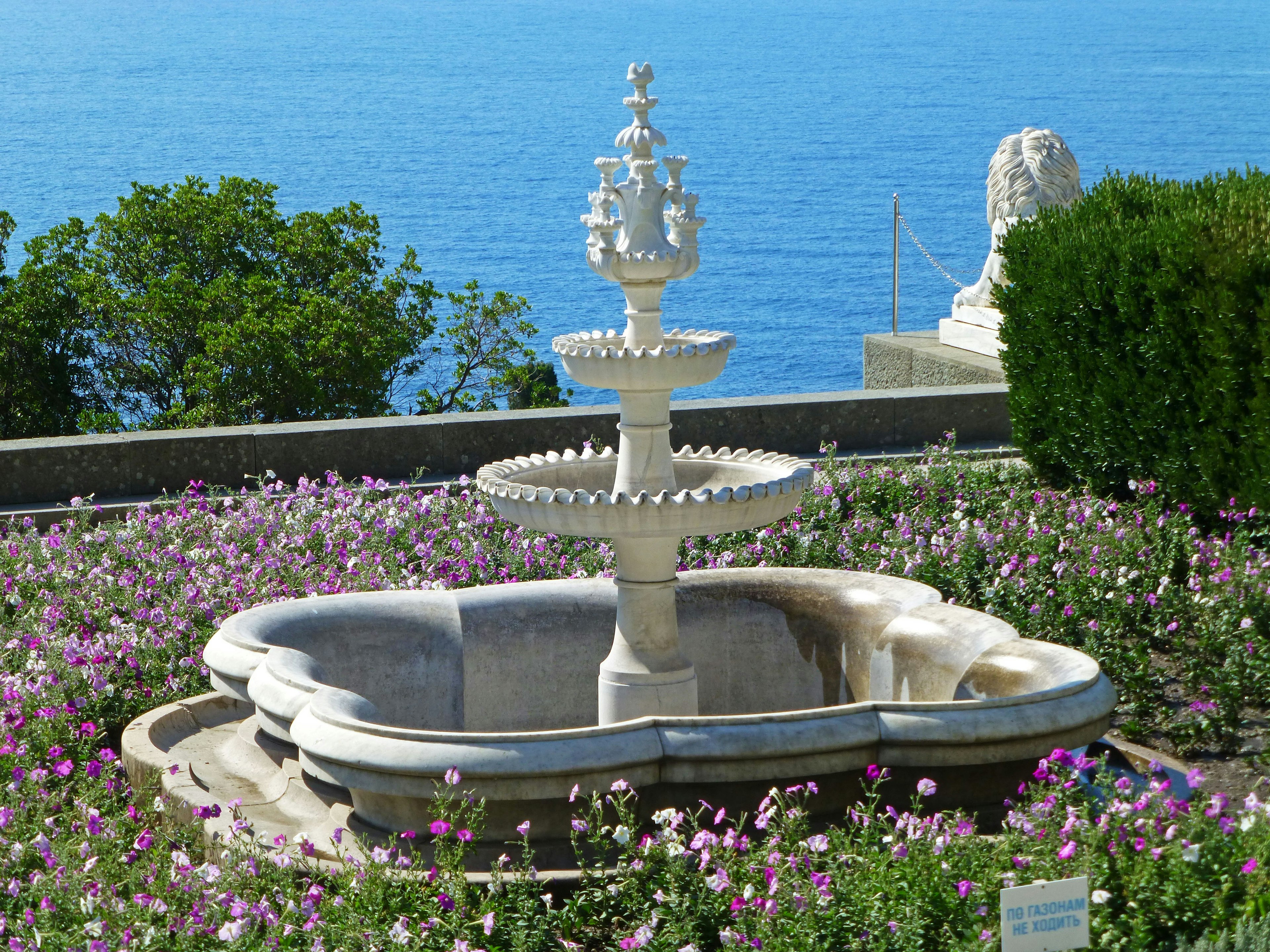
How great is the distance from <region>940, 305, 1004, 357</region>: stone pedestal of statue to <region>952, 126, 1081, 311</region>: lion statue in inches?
7.1

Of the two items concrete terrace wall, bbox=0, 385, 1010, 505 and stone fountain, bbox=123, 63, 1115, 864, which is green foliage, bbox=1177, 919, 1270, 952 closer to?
stone fountain, bbox=123, 63, 1115, 864

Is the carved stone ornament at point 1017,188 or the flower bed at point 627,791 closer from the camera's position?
the flower bed at point 627,791

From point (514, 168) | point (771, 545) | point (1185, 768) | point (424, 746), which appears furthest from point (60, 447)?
point (514, 168)

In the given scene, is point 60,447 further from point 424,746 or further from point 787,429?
point 424,746

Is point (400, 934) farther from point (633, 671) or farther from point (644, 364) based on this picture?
point (644, 364)

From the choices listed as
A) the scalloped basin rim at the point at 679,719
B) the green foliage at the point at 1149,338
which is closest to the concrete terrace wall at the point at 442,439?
the green foliage at the point at 1149,338

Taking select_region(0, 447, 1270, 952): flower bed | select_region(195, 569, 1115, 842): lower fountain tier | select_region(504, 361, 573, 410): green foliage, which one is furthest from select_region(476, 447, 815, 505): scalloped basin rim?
select_region(504, 361, 573, 410): green foliage

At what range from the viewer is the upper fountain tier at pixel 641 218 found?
15.4ft

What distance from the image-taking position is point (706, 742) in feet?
13.5

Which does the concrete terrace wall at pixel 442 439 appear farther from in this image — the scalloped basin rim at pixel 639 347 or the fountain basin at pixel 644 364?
the fountain basin at pixel 644 364

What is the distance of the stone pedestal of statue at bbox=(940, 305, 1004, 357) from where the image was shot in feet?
39.3

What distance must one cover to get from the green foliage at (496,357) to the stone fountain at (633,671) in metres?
10.6

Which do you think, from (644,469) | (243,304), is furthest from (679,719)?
(243,304)

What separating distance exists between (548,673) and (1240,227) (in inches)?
161
